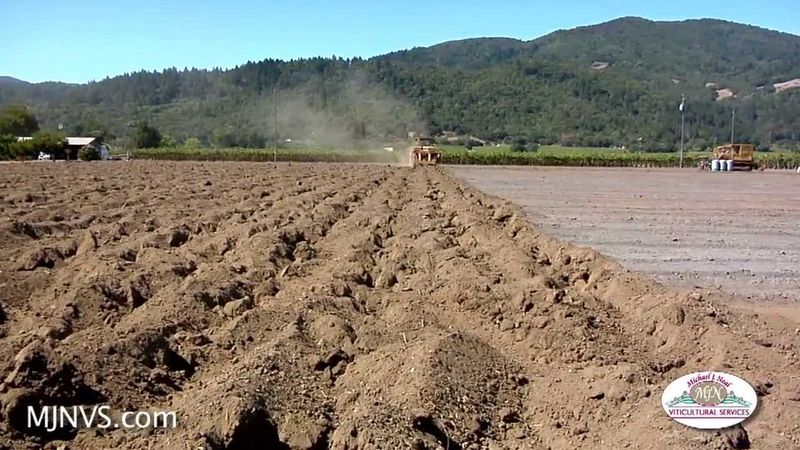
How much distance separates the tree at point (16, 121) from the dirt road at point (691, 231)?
81367 millimetres

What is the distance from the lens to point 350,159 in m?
85.5

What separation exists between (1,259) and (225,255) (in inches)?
123

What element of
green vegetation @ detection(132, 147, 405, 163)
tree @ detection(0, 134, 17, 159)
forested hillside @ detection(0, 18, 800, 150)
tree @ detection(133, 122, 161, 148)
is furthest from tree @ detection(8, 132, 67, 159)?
forested hillside @ detection(0, 18, 800, 150)

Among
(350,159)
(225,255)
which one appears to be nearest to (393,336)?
(225,255)

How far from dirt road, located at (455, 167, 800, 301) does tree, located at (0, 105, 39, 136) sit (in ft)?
267

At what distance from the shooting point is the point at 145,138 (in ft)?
345

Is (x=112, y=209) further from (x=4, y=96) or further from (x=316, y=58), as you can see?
(x=316, y=58)

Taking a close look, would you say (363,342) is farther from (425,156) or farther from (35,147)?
(35,147)

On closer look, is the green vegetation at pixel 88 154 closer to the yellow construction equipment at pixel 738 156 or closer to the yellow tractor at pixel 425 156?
the yellow tractor at pixel 425 156

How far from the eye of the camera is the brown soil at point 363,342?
5.55m

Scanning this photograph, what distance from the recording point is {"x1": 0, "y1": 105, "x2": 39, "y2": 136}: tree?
99250 mm

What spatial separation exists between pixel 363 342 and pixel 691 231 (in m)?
14.0

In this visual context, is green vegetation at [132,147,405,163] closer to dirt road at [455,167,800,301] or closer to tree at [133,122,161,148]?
tree at [133,122,161,148]

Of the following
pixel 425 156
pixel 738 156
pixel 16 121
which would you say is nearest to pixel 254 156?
pixel 425 156
